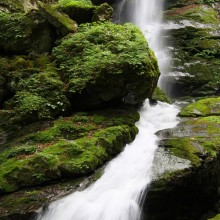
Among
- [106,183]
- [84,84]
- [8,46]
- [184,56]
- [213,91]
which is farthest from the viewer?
[184,56]

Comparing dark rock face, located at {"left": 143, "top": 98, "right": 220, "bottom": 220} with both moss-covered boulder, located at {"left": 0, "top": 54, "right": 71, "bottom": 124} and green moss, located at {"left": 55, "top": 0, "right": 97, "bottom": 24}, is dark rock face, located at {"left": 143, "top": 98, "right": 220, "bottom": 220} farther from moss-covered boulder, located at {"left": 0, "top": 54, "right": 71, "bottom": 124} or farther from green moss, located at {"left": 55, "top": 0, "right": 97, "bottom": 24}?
green moss, located at {"left": 55, "top": 0, "right": 97, "bottom": 24}

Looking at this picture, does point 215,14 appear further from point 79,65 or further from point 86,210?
point 86,210

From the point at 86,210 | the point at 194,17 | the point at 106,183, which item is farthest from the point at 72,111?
the point at 194,17

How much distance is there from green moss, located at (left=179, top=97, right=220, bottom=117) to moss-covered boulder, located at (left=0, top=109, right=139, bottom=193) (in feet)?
8.75

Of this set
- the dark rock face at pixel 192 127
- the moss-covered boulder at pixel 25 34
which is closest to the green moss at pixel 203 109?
the dark rock face at pixel 192 127

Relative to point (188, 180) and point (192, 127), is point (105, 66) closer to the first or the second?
point (192, 127)

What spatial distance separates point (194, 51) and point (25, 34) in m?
9.04

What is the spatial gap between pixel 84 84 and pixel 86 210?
12.6 ft

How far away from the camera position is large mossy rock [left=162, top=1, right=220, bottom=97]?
14.6 metres

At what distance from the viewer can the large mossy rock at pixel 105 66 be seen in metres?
8.99

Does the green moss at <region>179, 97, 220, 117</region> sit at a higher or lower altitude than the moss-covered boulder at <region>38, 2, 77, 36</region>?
lower

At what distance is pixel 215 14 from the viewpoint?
1897 centimetres

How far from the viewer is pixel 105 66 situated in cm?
898

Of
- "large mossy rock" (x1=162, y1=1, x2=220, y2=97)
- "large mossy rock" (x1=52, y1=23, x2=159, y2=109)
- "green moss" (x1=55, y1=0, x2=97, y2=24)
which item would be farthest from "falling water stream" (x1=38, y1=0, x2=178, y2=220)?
"large mossy rock" (x1=162, y1=1, x2=220, y2=97)
